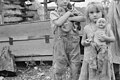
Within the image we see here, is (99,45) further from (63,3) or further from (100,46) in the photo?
(63,3)

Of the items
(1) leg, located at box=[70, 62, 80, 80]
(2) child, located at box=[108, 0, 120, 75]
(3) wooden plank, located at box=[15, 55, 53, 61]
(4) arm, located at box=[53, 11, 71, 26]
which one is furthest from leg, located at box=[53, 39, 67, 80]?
(3) wooden plank, located at box=[15, 55, 53, 61]

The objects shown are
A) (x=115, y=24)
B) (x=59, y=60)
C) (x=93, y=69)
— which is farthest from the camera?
(x=115, y=24)

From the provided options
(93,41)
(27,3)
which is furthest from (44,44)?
(93,41)

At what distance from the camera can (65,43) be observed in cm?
396

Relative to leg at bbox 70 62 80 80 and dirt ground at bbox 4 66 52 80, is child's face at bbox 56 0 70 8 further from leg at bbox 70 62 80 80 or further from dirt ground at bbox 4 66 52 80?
dirt ground at bbox 4 66 52 80

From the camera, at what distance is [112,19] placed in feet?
15.1

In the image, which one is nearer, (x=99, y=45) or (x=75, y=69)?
(x=99, y=45)

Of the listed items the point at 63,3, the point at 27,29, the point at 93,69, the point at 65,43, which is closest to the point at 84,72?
the point at 93,69

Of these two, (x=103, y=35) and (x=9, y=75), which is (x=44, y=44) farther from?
(x=103, y=35)

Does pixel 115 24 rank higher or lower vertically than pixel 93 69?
higher

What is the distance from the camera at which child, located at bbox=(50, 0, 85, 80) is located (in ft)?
12.8

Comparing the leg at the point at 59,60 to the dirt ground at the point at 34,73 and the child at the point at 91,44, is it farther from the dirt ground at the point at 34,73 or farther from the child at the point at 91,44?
the dirt ground at the point at 34,73

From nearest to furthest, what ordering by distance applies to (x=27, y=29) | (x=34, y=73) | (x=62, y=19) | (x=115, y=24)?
1. (x=62, y=19)
2. (x=115, y=24)
3. (x=34, y=73)
4. (x=27, y=29)

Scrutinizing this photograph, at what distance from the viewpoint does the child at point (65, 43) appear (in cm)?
391
